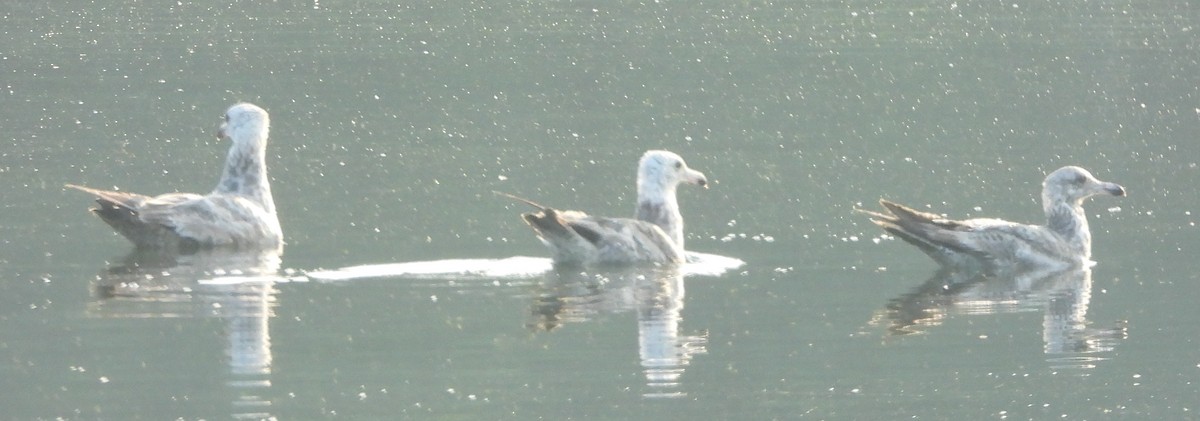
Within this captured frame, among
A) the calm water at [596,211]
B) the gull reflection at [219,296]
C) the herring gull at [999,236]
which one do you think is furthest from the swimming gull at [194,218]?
the herring gull at [999,236]

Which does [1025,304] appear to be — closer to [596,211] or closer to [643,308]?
[643,308]

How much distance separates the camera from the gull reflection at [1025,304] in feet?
40.4

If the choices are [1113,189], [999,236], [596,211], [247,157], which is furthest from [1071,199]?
[247,157]

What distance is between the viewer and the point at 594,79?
2872 centimetres

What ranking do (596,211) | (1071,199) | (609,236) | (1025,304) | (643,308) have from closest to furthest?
(643,308) < (1025,304) < (609,236) < (1071,199) < (596,211)

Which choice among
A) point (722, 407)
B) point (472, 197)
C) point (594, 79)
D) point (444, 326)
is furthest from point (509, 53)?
point (722, 407)

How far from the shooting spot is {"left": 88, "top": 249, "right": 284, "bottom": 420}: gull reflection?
1120 centimetres

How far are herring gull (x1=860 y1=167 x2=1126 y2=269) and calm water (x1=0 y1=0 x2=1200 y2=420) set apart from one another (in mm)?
251

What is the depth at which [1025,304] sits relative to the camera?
13.7 meters

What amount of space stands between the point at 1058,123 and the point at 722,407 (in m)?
14.5

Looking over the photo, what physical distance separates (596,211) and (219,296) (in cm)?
510

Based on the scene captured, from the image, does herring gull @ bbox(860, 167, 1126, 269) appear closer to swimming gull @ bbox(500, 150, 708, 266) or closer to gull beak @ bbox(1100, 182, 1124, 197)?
gull beak @ bbox(1100, 182, 1124, 197)

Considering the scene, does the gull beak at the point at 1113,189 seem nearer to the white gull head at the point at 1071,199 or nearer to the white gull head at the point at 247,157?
the white gull head at the point at 1071,199

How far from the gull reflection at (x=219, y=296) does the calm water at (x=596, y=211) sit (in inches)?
1.6
